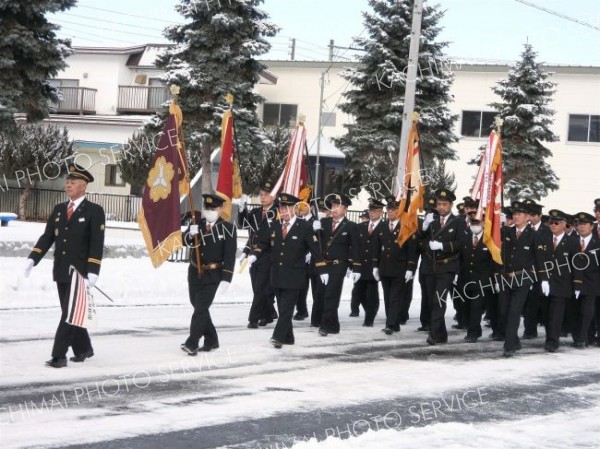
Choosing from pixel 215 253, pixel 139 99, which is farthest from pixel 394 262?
pixel 139 99

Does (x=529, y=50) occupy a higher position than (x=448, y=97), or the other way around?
(x=529, y=50)

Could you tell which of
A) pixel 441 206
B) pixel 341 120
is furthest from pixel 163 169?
pixel 341 120

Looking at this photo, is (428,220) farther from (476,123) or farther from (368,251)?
(476,123)

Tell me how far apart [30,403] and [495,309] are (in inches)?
338

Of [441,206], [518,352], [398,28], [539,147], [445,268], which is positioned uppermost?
[398,28]

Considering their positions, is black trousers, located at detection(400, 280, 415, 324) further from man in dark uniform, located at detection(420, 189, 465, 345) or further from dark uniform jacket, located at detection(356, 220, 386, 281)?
man in dark uniform, located at detection(420, 189, 465, 345)

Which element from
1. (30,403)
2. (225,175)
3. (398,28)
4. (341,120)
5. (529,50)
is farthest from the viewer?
(341,120)

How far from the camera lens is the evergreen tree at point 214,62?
96.0 feet

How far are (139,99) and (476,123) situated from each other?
554 inches

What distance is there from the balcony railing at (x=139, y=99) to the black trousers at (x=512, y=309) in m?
28.2

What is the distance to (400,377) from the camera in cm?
1038

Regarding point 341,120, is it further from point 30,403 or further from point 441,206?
point 30,403

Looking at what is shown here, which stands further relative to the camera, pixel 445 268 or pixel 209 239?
pixel 445 268

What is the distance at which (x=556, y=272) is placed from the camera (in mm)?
A: 13641
